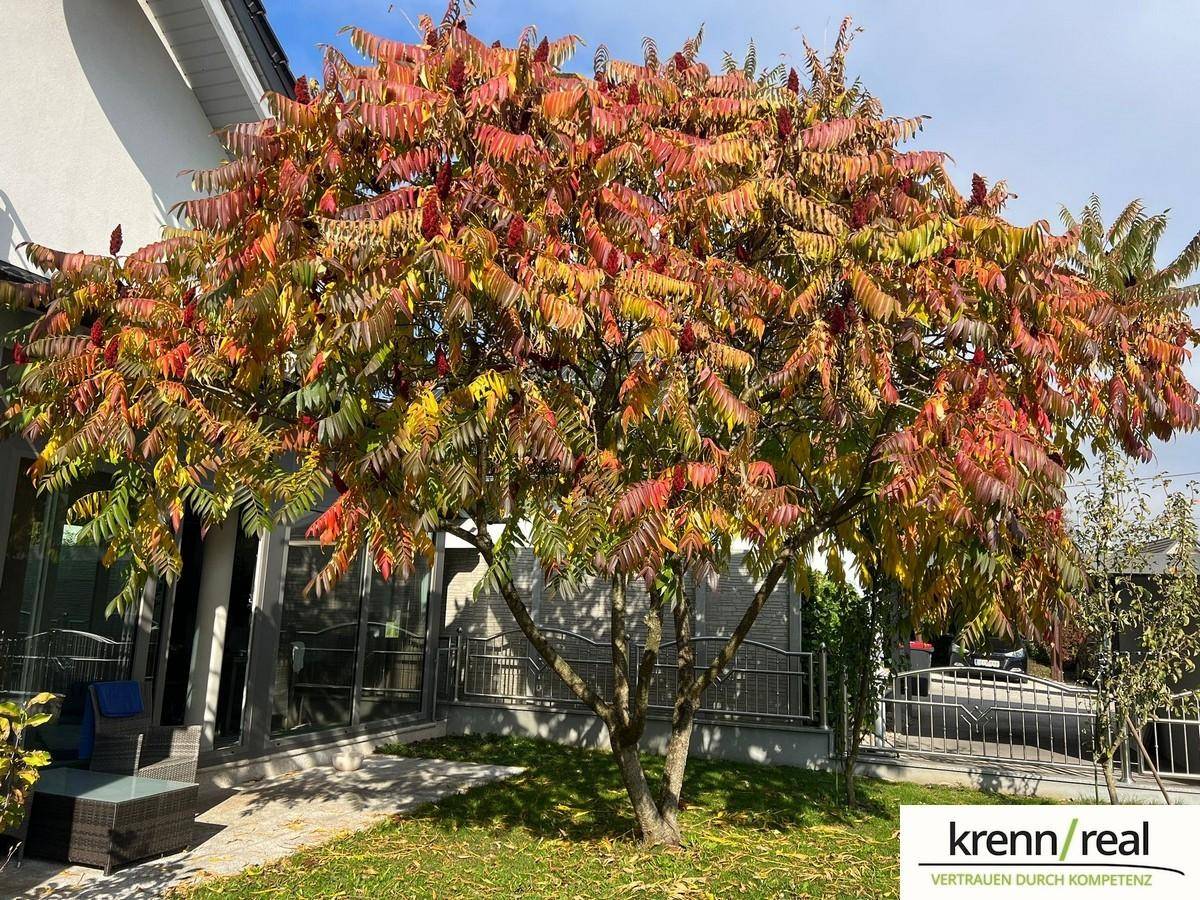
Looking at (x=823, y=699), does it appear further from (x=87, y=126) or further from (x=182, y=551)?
(x=87, y=126)

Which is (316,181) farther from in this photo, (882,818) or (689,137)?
(882,818)

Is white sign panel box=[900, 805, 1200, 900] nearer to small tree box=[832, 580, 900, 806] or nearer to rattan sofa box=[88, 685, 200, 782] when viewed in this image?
small tree box=[832, 580, 900, 806]

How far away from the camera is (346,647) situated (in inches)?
516

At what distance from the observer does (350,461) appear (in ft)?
20.3

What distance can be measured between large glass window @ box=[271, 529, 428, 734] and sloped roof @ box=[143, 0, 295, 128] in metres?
5.78

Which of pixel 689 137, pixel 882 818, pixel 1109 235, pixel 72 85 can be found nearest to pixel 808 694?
pixel 882 818

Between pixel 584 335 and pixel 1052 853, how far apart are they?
4.56 meters

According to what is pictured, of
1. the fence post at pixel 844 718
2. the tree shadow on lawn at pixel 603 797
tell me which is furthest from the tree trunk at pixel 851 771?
the fence post at pixel 844 718

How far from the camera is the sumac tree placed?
570 centimetres

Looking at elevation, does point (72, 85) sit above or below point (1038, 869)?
above

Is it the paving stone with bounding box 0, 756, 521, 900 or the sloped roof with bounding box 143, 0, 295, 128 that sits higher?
the sloped roof with bounding box 143, 0, 295, 128

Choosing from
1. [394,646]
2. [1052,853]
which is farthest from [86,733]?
[1052,853]

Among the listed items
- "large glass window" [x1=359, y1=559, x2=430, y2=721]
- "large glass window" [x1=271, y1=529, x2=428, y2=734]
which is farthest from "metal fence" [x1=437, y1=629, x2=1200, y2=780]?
"large glass window" [x1=271, y1=529, x2=428, y2=734]

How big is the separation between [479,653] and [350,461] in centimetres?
1149
